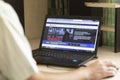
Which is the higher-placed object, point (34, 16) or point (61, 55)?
point (34, 16)

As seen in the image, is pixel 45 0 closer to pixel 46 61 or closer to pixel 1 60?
pixel 46 61

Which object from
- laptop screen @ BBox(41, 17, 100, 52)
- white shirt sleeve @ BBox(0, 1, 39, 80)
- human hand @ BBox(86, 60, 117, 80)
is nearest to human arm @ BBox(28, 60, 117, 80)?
human hand @ BBox(86, 60, 117, 80)

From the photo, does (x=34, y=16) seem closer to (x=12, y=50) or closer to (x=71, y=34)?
(x=71, y=34)

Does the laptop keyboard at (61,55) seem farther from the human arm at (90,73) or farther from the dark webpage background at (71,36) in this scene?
the human arm at (90,73)

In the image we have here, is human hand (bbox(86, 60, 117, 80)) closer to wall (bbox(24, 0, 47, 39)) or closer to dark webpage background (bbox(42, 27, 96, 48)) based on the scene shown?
dark webpage background (bbox(42, 27, 96, 48))

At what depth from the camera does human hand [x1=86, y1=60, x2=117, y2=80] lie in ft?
3.82

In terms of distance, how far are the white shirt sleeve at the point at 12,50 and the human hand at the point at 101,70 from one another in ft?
1.34

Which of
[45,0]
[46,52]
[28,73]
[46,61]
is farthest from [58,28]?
[28,73]

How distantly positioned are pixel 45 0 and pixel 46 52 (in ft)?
2.54

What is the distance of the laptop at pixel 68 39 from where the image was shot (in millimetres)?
1501

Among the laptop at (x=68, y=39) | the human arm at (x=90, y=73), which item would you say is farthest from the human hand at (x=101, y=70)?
the laptop at (x=68, y=39)

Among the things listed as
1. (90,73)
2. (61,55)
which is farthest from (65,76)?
(61,55)

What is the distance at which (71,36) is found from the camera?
5.20 ft

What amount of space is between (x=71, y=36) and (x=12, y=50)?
831 millimetres
